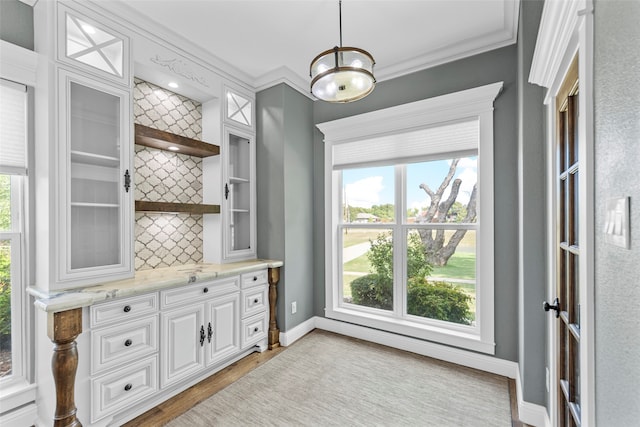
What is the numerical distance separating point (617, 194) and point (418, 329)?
8.34 ft

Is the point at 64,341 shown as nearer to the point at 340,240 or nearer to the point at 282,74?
the point at 340,240

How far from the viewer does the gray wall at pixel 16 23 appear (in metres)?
1.90

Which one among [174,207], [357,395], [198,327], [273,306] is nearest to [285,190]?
[174,207]

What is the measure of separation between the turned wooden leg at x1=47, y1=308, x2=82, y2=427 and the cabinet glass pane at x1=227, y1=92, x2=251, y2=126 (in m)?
2.19

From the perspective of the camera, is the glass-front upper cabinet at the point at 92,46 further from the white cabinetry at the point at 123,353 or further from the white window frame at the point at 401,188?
the white window frame at the point at 401,188

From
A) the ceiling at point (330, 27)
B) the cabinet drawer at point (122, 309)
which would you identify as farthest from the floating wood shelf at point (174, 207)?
the ceiling at point (330, 27)

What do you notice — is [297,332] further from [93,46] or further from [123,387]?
[93,46]

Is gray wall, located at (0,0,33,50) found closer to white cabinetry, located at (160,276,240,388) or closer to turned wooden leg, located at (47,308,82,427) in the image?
turned wooden leg, located at (47,308,82,427)

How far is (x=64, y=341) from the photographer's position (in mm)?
1697

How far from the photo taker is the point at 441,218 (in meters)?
2.96

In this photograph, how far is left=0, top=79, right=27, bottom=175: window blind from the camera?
6.33ft

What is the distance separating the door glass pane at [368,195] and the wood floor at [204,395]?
1744mm

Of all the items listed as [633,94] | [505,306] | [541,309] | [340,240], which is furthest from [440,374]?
[633,94]

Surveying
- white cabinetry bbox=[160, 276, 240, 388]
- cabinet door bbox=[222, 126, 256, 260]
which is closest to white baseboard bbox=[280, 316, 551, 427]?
white cabinetry bbox=[160, 276, 240, 388]
